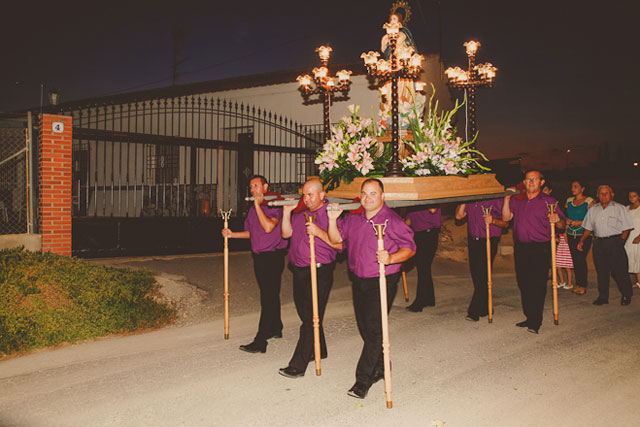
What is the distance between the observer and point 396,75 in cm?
673

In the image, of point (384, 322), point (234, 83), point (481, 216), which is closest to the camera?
point (384, 322)

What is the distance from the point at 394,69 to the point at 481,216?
2.54 m

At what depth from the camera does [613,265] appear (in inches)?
336

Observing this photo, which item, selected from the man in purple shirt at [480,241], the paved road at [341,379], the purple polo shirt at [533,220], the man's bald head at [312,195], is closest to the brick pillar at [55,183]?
the paved road at [341,379]

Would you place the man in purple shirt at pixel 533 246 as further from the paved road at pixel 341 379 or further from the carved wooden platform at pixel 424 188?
the carved wooden platform at pixel 424 188

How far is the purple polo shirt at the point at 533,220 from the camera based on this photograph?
6.74 m

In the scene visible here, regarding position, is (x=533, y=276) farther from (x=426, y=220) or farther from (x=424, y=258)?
(x=426, y=220)

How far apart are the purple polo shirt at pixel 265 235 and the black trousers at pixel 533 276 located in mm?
3370

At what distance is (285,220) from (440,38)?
16.7 meters

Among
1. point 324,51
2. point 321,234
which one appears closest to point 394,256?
point 321,234

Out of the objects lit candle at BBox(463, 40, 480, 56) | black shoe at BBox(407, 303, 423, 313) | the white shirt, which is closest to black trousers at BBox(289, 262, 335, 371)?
black shoe at BBox(407, 303, 423, 313)

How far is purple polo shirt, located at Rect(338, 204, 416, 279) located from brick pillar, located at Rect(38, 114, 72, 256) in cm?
711

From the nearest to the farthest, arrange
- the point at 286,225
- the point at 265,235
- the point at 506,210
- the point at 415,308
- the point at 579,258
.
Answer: the point at 286,225 < the point at 265,235 < the point at 506,210 < the point at 415,308 < the point at 579,258

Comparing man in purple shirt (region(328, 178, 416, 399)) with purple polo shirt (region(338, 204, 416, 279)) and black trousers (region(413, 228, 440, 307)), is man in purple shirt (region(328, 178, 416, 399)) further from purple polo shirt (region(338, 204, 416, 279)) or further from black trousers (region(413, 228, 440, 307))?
black trousers (region(413, 228, 440, 307))
